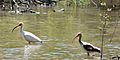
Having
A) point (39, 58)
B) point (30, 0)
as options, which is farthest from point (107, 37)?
point (30, 0)

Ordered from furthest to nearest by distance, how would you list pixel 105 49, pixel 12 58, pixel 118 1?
pixel 118 1 → pixel 105 49 → pixel 12 58

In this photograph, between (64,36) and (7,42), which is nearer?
(7,42)

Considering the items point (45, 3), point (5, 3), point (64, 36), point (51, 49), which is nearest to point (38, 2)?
point (45, 3)

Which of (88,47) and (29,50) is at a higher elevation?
(88,47)

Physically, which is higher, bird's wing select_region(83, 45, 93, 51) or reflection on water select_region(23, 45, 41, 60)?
bird's wing select_region(83, 45, 93, 51)

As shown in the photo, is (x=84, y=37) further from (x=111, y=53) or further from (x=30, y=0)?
(x=30, y=0)

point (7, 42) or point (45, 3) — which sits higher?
point (7, 42)

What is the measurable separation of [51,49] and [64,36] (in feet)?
15.4

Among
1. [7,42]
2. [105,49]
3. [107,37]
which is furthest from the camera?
[107,37]

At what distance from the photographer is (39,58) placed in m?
13.0

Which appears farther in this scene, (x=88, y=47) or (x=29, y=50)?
(x=29, y=50)

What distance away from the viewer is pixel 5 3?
46.3m

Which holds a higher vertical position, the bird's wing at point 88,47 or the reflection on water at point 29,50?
the bird's wing at point 88,47

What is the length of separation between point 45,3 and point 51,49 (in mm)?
48725
